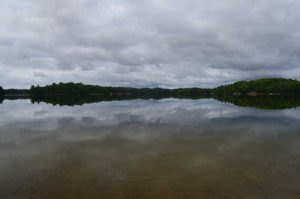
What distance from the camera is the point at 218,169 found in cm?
1417

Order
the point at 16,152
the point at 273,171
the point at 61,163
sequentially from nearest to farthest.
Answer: the point at 273,171 < the point at 61,163 < the point at 16,152

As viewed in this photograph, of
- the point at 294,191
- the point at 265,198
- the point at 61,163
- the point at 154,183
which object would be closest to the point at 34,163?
the point at 61,163

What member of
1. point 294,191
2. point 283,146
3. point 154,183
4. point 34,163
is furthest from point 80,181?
point 283,146

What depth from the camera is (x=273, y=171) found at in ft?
45.4

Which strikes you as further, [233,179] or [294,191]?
[233,179]

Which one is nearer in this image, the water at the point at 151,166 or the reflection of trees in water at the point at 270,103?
the water at the point at 151,166

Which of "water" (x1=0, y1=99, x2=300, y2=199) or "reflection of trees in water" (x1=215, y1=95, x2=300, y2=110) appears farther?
"reflection of trees in water" (x1=215, y1=95, x2=300, y2=110)

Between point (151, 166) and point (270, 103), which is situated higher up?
point (270, 103)

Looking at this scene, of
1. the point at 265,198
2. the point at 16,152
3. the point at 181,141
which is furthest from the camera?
the point at 181,141

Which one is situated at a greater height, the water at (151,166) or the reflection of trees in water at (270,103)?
the reflection of trees in water at (270,103)

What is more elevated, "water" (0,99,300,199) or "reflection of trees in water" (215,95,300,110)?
"reflection of trees in water" (215,95,300,110)

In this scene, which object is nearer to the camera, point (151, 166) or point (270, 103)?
point (151, 166)

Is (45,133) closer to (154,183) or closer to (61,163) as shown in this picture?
(61,163)

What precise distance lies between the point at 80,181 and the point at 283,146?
14119 millimetres
